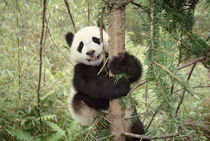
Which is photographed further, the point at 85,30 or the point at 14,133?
the point at 14,133

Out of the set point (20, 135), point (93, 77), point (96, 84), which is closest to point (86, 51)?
point (93, 77)

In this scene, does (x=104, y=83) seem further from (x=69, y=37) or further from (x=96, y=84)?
(x=69, y=37)

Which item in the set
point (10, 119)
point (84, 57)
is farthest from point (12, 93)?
point (84, 57)

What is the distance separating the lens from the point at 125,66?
199 centimetres

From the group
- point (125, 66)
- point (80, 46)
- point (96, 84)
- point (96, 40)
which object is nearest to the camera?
point (125, 66)

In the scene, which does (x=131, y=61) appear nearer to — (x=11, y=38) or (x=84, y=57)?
(x=84, y=57)

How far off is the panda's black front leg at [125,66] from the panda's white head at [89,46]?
56 centimetres

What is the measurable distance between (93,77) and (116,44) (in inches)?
35.8

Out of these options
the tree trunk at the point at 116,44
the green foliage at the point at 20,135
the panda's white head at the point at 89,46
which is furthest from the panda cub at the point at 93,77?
the green foliage at the point at 20,135

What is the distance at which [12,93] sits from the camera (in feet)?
12.0

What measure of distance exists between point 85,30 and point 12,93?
223 centimetres

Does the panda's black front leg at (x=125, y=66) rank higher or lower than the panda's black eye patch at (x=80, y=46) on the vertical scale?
lower

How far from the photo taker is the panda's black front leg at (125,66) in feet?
6.01

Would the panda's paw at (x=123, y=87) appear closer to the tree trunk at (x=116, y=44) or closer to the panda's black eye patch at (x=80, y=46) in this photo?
the tree trunk at (x=116, y=44)
